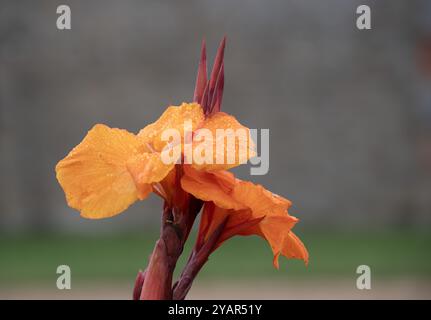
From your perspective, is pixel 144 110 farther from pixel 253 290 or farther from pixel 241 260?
pixel 253 290

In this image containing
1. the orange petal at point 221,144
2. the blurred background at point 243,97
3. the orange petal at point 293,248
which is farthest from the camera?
the blurred background at point 243,97

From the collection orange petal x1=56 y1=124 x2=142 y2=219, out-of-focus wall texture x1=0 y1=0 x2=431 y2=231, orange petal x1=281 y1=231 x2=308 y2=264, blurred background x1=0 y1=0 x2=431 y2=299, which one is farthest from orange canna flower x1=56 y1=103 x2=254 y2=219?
out-of-focus wall texture x1=0 y1=0 x2=431 y2=231

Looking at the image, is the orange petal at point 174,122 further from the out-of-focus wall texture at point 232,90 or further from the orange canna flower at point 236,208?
the out-of-focus wall texture at point 232,90

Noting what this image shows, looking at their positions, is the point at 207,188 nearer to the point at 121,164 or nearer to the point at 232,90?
the point at 121,164

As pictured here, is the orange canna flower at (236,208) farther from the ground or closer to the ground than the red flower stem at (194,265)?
farther from the ground

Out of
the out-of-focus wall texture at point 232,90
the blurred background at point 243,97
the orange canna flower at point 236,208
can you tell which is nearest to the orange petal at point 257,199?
the orange canna flower at point 236,208

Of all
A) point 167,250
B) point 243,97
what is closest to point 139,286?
point 167,250
